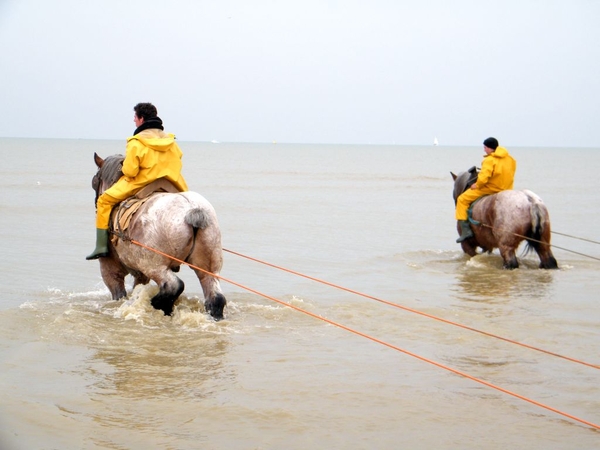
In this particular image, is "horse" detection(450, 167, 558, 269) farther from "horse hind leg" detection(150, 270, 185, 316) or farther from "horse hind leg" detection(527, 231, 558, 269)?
"horse hind leg" detection(150, 270, 185, 316)

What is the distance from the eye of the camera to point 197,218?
7598 millimetres

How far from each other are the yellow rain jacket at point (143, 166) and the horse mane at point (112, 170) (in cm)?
Answer: 23

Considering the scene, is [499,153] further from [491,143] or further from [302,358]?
[302,358]

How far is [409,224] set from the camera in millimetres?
20953

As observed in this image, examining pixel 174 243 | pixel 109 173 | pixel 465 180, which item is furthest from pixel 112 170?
pixel 465 180

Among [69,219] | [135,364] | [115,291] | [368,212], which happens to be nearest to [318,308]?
[115,291]

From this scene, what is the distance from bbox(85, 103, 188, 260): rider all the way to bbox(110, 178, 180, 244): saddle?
0.05 meters

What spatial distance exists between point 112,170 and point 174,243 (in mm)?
1553

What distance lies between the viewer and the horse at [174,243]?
773cm

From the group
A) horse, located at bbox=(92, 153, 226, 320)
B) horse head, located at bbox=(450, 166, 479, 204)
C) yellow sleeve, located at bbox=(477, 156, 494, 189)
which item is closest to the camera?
horse, located at bbox=(92, 153, 226, 320)

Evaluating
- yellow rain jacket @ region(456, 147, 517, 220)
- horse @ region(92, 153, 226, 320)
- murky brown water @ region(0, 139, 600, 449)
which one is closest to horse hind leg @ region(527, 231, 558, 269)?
murky brown water @ region(0, 139, 600, 449)

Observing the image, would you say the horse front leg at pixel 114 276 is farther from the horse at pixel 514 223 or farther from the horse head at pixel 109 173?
the horse at pixel 514 223

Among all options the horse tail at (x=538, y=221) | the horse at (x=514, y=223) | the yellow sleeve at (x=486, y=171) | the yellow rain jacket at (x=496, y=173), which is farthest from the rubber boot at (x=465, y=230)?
the horse tail at (x=538, y=221)

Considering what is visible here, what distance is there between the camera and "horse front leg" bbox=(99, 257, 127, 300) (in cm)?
895
